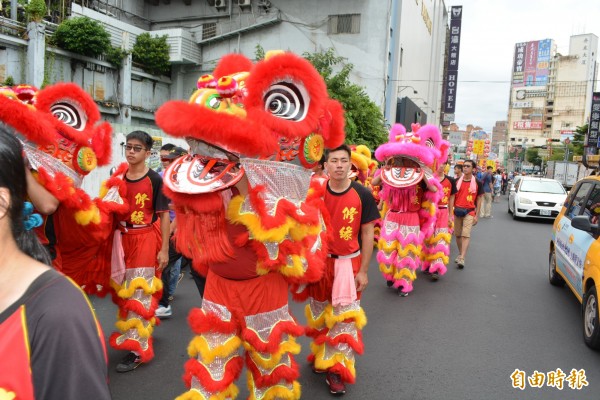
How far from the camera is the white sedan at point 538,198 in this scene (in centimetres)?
1572

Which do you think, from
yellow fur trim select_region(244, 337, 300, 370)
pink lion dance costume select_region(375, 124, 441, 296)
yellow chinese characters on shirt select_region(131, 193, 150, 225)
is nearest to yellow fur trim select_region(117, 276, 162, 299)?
yellow chinese characters on shirt select_region(131, 193, 150, 225)

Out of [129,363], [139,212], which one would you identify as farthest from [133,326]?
[139,212]

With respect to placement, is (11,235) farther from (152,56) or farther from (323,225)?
(152,56)

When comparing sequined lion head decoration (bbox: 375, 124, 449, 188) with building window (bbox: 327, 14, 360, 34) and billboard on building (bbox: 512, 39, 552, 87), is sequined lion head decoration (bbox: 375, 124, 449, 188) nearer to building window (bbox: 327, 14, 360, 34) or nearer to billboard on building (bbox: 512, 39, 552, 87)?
building window (bbox: 327, 14, 360, 34)

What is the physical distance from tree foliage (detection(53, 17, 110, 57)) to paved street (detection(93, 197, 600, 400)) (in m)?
15.0

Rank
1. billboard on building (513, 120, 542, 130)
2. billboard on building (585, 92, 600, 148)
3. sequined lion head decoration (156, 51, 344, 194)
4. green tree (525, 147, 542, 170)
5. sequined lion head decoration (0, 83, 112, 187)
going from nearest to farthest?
sequined lion head decoration (156, 51, 344, 194) < sequined lion head decoration (0, 83, 112, 187) < billboard on building (585, 92, 600, 148) < green tree (525, 147, 542, 170) < billboard on building (513, 120, 542, 130)

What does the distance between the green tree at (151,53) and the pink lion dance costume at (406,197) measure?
64.3ft

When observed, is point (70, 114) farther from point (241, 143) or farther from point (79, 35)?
point (79, 35)

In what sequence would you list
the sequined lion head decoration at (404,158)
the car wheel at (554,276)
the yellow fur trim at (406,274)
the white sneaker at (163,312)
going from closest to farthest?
1. the white sneaker at (163,312)
2. the sequined lion head decoration at (404,158)
3. the yellow fur trim at (406,274)
4. the car wheel at (554,276)

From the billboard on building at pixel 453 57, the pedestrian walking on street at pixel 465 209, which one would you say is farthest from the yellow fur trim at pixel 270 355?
the billboard on building at pixel 453 57

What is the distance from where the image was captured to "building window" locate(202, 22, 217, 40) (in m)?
25.6

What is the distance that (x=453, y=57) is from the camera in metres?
42.8

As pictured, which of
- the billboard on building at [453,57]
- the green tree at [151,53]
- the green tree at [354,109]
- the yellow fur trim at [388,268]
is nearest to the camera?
the yellow fur trim at [388,268]

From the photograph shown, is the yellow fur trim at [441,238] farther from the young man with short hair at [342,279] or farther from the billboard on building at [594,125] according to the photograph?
the billboard on building at [594,125]
